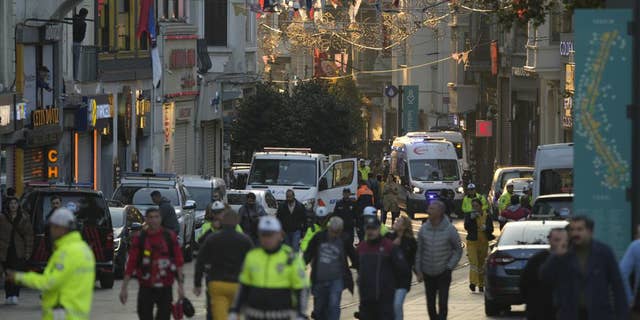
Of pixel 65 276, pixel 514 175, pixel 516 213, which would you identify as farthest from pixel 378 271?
pixel 514 175

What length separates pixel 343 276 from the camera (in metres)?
19.5

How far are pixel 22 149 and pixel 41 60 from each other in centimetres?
279

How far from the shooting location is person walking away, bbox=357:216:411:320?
17781mm

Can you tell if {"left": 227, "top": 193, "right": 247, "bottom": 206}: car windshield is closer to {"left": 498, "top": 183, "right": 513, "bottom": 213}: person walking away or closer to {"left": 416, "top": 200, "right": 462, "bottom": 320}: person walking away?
{"left": 498, "top": 183, "right": 513, "bottom": 213}: person walking away

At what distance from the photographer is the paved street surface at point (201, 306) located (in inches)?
933

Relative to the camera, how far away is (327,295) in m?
19.2

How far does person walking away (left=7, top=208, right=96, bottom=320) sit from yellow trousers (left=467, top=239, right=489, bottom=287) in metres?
15.1

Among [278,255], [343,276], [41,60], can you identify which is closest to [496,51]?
[41,60]

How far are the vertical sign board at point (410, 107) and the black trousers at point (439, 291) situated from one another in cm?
6480

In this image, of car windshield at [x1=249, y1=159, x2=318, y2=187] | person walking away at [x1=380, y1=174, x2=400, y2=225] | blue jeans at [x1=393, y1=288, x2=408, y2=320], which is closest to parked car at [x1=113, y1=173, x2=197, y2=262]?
car windshield at [x1=249, y1=159, x2=318, y2=187]

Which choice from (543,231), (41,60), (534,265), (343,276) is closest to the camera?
(534,265)

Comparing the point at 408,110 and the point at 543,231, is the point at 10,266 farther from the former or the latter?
the point at 408,110

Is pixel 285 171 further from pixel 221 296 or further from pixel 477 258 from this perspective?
pixel 221 296

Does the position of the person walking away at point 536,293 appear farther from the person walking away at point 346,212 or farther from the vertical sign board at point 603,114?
the person walking away at point 346,212
